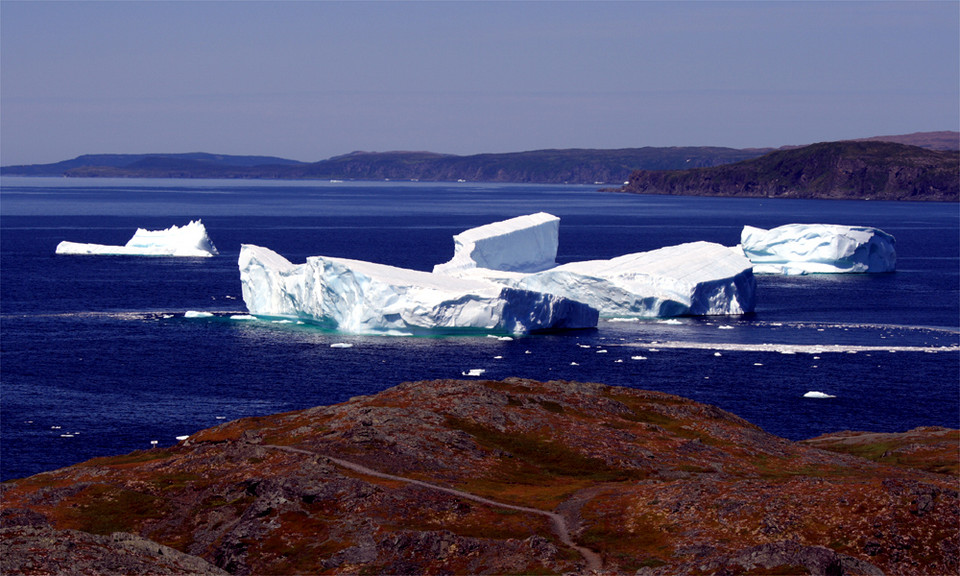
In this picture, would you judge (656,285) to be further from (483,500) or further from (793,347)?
(483,500)

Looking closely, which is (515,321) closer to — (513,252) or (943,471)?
(513,252)

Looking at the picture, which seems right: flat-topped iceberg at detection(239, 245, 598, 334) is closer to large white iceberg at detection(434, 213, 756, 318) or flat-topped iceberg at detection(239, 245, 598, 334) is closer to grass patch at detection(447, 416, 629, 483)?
large white iceberg at detection(434, 213, 756, 318)

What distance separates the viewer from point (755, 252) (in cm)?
13988

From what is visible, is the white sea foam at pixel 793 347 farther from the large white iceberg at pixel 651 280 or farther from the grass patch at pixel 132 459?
the grass patch at pixel 132 459

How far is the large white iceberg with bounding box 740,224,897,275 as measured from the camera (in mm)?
136750

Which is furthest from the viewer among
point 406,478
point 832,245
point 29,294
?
point 832,245

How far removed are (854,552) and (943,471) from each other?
789 inches

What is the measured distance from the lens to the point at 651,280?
100312 millimetres

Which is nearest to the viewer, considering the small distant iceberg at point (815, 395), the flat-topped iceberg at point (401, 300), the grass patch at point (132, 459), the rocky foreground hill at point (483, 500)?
the rocky foreground hill at point (483, 500)

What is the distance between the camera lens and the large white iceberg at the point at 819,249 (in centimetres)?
13675

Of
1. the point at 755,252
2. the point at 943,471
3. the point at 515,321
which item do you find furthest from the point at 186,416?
the point at 755,252

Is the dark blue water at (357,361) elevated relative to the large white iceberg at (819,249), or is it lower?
lower

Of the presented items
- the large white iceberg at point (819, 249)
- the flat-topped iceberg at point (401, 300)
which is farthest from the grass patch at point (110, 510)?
the large white iceberg at point (819, 249)

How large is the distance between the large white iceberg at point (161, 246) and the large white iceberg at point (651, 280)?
5944cm
